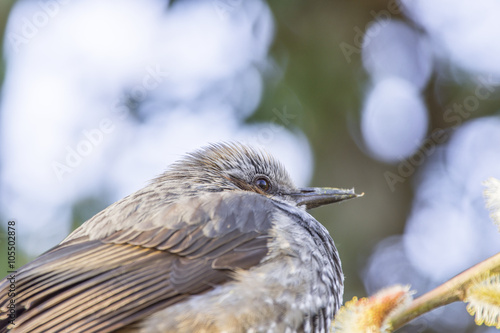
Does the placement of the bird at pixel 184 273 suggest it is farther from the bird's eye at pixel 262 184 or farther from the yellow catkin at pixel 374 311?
the yellow catkin at pixel 374 311

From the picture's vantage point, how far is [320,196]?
420 centimetres

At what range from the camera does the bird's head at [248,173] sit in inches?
165

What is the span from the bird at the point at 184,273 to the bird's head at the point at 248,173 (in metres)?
0.51

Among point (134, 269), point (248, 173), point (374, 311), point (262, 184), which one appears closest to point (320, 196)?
point (262, 184)

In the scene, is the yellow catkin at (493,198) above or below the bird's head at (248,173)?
below

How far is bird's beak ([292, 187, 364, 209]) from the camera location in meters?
4.13

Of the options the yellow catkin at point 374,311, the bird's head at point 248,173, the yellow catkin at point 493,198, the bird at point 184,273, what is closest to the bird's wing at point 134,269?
the bird at point 184,273

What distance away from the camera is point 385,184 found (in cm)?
629

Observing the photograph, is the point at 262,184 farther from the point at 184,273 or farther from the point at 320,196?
the point at 184,273

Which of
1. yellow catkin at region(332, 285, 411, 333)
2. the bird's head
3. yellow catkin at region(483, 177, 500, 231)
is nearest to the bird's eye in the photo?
the bird's head

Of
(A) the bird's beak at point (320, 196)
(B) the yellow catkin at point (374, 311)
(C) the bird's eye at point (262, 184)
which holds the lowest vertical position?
(B) the yellow catkin at point (374, 311)

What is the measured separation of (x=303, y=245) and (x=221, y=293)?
0.61 m

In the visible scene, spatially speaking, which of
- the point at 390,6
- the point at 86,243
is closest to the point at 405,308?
the point at 86,243

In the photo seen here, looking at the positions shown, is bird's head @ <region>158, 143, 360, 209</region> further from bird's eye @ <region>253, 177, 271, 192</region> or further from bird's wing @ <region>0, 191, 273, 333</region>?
bird's wing @ <region>0, 191, 273, 333</region>
